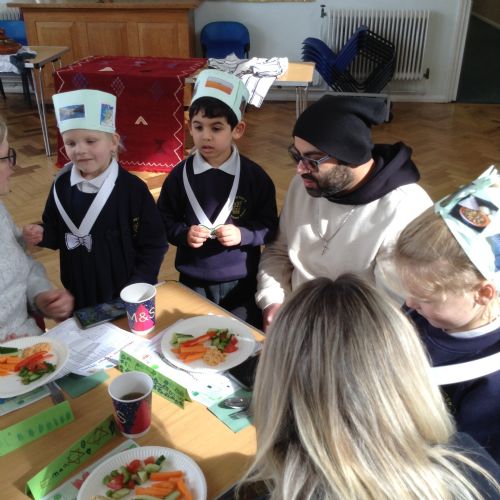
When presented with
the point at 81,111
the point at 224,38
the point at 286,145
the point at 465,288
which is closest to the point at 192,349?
the point at 465,288

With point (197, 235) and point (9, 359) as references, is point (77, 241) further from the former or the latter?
point (9, 359)

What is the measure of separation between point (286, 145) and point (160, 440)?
4483 mm

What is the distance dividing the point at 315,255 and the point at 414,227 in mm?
715

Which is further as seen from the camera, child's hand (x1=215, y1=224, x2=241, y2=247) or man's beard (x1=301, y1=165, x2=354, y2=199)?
child's hand (x1=215, y1=224, x2=241, y2=247)

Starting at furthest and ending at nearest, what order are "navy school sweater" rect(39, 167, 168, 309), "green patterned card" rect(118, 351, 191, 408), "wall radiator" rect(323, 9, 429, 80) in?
"wall radiator" rect(323, 9, 429, 80)
"navy school sweater" rect(39, 167, 168, 309)
"green patterned card" rect(118, 351, 191, 408)

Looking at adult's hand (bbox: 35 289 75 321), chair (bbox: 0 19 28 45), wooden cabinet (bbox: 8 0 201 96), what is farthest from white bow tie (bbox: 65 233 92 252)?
chair (bbox: 0 19 28 45)

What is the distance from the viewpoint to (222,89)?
6.42ft

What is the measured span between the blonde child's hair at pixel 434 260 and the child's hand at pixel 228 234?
796 mm

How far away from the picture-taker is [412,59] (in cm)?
634

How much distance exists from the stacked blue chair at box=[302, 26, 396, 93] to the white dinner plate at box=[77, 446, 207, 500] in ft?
17.3

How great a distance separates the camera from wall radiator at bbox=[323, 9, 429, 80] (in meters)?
6.12

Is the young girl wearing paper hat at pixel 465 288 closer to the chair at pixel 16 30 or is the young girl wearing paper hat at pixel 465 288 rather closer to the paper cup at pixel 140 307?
the paper cup at pixel 140 307

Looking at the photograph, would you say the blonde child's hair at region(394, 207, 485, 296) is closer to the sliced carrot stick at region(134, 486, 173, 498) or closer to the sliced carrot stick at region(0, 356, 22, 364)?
the sliced carrot stick at region(134, 486, 173, 498)

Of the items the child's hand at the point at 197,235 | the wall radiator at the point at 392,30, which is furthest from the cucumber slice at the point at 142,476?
the wall radiator at the point at 392,30
